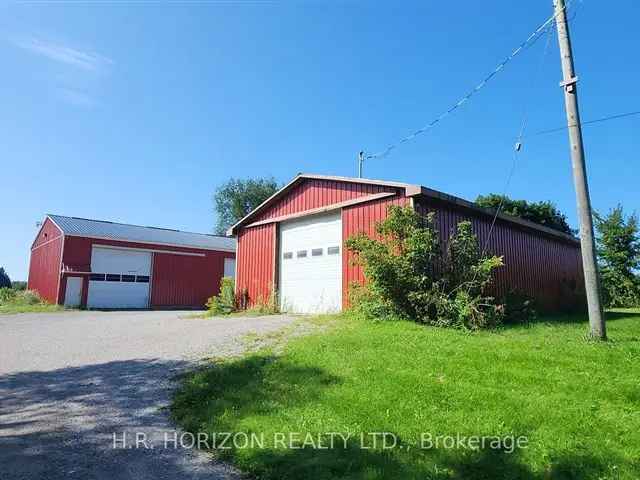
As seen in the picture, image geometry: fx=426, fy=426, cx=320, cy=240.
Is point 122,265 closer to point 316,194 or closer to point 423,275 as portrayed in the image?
point 316,194

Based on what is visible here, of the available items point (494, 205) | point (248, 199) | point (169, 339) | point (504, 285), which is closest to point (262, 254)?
point (169, 339)

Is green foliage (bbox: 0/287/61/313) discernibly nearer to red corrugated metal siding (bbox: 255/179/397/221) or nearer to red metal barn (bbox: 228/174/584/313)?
red metal barn (bbox: 228/174/584/313)

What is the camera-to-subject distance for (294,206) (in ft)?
44.9

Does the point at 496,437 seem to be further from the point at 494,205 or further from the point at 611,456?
the point at 494,205

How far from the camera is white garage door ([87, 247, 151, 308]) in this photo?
22.0 meters

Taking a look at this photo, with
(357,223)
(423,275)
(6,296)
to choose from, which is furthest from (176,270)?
(423,275)

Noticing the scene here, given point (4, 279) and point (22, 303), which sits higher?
point (4, 279)

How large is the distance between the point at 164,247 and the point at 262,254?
39.0 feet

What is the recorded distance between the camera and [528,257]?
48.6 ft

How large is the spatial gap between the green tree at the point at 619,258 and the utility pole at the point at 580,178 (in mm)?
17858

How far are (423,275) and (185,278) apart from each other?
1924 cm

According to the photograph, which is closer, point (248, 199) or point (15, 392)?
point (15, 392)

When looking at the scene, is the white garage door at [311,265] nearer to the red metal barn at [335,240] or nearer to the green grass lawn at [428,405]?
the red metal barn at [335,240]

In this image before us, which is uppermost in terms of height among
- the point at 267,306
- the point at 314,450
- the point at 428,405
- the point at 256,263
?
the point at 256,263
